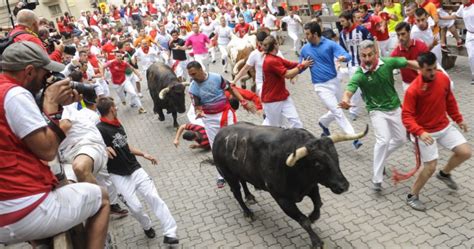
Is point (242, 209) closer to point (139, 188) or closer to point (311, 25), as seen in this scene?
point (139, 188)

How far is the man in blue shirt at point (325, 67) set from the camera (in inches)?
295

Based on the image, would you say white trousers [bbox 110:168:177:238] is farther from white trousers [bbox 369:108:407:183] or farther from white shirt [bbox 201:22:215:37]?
white shirt [bbox 201:22:215:37]

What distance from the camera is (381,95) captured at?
5.90 metres

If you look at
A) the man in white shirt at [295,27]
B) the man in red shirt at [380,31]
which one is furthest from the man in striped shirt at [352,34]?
the man in white shirt at [295,27]

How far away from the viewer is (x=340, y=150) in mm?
7883

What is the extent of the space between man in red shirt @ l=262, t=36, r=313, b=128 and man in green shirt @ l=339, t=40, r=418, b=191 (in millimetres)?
1140

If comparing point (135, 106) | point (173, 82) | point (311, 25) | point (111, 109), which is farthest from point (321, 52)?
point (135, 106)

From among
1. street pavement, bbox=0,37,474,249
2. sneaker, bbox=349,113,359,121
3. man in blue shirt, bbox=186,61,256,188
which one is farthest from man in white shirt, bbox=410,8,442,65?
man in blue shirt, bbox=186,61,256,188

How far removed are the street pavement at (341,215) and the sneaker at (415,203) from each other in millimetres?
64

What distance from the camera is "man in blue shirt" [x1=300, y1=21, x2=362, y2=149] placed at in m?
7.48

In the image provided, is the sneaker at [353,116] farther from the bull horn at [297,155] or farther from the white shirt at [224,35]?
the white shirt at [224,35]

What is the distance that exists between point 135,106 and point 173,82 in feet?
12.1

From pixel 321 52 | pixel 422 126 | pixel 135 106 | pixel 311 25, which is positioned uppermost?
pixel 311 25

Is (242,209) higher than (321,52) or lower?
lower
